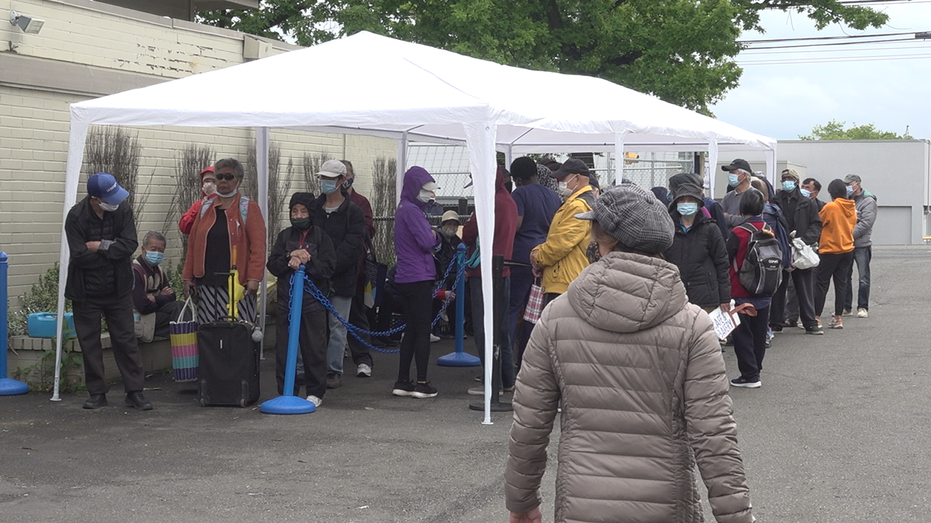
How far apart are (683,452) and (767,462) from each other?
13.6ft

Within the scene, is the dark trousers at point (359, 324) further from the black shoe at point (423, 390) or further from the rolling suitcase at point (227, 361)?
the rolling suitcase at point (227, 361)

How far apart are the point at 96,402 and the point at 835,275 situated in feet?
32.5

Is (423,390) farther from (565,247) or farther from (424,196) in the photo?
(565,247)

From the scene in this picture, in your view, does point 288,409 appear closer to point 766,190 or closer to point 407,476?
point 407,476

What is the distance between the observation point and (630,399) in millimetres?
3059

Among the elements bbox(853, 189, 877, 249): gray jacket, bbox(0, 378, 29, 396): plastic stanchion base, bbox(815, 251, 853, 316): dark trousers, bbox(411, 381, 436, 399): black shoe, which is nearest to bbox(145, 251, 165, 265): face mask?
bbox(0, 378, 29, 396): plastic stanchion base

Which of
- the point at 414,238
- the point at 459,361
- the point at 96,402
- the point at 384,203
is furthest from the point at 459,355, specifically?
the point at 384,203

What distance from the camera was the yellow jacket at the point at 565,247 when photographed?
26.3 feet

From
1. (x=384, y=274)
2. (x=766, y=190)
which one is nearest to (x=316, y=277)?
(x=384, y=274)

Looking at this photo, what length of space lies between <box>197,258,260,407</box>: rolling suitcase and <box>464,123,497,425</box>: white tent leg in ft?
6.54

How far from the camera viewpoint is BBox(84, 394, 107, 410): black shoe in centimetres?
848

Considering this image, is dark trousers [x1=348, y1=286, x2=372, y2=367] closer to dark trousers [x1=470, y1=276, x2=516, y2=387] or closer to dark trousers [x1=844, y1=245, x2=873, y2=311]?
dark trousers [x1=470, y1=276, x2=516, y2=387]

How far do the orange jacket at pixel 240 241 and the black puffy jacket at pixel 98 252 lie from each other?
0.62 m

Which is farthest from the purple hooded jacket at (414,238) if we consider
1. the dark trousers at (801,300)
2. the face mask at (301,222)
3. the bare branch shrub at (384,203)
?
the bare branch shrub at (384,203)
